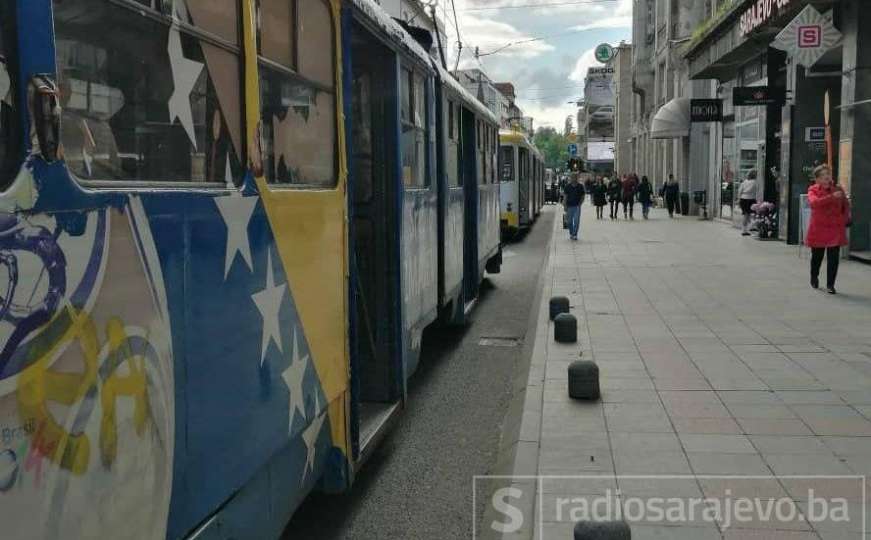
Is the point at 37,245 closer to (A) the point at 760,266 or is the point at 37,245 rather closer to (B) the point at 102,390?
(B) the point at 102,390

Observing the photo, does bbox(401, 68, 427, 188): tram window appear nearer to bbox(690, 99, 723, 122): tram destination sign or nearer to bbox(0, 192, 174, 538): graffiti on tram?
bbox(0, 192, 174, 538): graffiti on tram

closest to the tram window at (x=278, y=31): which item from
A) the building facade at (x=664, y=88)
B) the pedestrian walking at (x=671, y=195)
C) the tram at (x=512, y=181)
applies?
the tram at (x=512, y=181)

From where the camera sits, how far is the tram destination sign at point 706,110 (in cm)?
2666

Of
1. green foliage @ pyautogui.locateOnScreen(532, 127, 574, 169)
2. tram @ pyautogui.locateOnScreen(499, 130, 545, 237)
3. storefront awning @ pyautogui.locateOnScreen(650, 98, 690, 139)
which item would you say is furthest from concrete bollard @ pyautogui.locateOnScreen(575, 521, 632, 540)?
green foliage @ pyautogui.locateOnScreen(532, 127, 574, 169)

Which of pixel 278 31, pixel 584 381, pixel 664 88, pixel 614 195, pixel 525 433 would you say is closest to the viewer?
pixel 278 31

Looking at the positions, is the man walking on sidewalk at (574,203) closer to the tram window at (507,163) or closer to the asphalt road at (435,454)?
the tram window at (507,163)

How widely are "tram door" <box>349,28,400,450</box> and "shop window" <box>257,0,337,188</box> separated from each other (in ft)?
5.09

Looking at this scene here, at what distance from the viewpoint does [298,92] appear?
374 cm

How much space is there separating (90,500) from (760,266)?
1457 cm

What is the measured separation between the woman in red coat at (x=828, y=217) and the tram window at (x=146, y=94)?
10.1m

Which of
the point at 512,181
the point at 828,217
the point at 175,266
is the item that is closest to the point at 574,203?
the point at 512,181

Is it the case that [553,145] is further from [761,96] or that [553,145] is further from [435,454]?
[435,454]

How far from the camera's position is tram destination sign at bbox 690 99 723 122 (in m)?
26.7

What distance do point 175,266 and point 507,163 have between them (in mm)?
21564
